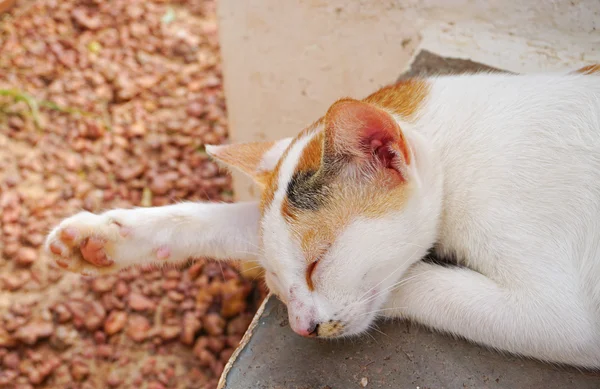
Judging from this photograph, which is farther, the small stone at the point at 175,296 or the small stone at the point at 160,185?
the small stone at the point at 160,185

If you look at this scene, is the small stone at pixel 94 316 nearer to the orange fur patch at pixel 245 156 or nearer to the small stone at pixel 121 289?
the small stone at pixel 121 289

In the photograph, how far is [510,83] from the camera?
5.20 feet

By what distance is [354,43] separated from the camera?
2.30 m

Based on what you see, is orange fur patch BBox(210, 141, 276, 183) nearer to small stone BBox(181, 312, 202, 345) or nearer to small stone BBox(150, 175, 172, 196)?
small stone BBox(181, 312, 202, 345)

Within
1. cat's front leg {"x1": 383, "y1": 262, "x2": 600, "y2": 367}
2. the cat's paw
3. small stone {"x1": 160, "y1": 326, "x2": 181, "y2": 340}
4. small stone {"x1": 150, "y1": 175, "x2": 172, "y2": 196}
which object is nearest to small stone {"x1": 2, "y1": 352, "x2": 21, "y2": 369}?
small stone {"x1": 160, "y1": 326, "x2": 181, "y2": 340}

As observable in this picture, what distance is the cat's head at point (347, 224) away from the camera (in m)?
1.35

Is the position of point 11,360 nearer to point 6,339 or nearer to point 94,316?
point 6,339

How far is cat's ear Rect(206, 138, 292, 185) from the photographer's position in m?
1.62

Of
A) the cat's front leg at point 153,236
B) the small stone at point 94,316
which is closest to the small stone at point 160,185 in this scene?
the small stone at point 94,316

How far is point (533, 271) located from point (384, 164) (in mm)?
418

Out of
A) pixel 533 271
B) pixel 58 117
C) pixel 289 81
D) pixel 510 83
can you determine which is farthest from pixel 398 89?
pixel 58 117

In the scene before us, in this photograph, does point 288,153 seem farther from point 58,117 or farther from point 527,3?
point 58,117

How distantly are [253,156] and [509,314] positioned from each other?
796 millimetres

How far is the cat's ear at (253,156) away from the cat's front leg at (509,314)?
49cm
